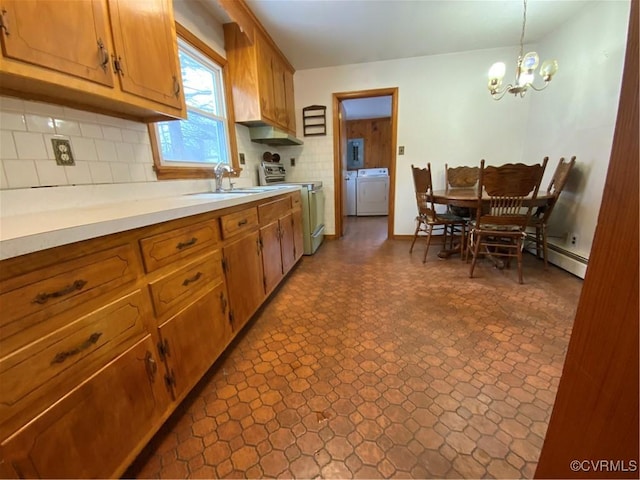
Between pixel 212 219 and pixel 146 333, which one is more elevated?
pixel 212 219

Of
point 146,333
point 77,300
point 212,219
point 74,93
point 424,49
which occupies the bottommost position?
point 146,333

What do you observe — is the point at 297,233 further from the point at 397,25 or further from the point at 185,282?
the point at 397,25

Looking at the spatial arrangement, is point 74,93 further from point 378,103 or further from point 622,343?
point 378,103

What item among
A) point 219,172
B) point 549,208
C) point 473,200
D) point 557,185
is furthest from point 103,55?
point 557,185

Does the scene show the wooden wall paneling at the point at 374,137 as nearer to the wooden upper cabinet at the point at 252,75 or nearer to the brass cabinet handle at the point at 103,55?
the wooden upper cabinet at the point at 252,75

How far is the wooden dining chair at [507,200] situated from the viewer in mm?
2072

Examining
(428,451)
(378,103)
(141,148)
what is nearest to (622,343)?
(428,451)

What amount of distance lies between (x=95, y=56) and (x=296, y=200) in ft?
6.17

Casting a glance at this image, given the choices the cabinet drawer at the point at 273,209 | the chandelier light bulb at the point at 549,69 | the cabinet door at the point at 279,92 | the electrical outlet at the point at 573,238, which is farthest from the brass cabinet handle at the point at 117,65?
the electrical outlet at the point at 573,238

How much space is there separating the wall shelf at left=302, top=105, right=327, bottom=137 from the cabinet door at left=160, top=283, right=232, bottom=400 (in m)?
2.97

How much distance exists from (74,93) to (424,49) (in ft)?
11.4

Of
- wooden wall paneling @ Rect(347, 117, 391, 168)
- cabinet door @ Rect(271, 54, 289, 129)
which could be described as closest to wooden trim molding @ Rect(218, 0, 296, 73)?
cabinet door @ Rect(271, 54, 289, 129)

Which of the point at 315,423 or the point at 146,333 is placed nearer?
the point at 146,333

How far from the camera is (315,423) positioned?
110 cm
